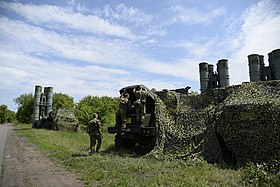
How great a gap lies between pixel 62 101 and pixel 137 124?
57.6 m

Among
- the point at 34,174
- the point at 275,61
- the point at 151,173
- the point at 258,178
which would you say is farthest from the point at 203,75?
the point at 34,174

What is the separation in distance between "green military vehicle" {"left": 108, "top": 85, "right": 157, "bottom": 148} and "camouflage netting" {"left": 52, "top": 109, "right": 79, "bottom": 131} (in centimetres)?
1618

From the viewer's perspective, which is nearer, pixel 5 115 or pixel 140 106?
pixel 140 106

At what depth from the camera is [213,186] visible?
19.6 feet

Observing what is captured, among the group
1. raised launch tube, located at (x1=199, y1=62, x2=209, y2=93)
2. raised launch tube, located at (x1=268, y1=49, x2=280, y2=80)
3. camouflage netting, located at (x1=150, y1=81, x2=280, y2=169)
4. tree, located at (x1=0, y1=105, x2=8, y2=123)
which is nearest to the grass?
camouflage netting, located at (x1=150, y1=81, x2=280, y2=169)

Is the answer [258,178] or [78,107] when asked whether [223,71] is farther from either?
[78,107]

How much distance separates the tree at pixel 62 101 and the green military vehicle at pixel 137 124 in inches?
2102

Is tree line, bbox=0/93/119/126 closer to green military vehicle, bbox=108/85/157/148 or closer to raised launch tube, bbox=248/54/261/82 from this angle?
green military vehicle, bbox=108/85/157/148

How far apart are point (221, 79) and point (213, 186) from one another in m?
6.38

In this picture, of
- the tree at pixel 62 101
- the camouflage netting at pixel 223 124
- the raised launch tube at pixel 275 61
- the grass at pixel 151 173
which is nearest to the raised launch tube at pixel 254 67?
the raised launch tube at pixel 275 61

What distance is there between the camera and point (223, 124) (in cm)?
863

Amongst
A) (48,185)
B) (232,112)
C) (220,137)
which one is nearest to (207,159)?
(220,137)

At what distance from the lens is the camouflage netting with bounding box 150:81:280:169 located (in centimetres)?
753

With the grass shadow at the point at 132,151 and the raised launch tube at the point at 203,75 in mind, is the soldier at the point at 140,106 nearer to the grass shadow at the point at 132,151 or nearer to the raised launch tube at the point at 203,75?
the grass shadow at the point at 132,151
